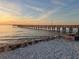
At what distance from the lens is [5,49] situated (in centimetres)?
1961

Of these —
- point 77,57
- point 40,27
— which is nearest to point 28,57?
point 77,57

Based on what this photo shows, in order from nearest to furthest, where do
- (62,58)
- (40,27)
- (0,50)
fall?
(62,58) → (0,50) → (40,27)

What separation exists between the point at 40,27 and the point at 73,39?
203 ft

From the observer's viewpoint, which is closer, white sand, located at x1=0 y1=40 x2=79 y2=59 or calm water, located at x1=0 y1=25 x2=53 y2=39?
white sand, located at x1=0 y1=40 x2=79 y2=59

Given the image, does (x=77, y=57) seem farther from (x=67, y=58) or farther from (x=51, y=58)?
(x=51, y=58)

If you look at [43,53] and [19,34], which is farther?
[19,34]

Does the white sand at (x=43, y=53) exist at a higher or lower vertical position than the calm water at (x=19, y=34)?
higher

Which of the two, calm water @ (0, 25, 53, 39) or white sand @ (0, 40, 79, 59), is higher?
white sand @ (0, 40, 79, 59)

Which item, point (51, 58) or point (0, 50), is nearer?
point (51, 58)

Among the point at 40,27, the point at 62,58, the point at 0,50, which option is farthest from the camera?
the point at 40,27

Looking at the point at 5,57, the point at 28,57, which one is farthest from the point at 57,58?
the point at 5,57

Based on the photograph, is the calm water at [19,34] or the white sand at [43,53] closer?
the white sand at [43,53]

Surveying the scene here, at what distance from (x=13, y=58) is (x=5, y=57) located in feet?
3.92

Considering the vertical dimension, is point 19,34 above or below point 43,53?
below
